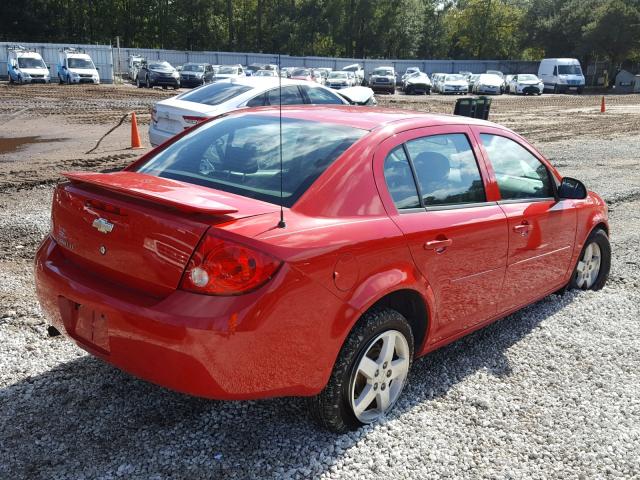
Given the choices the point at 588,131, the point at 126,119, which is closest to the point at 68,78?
the point at 126,119

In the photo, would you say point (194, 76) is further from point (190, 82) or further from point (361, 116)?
point (361, 116)

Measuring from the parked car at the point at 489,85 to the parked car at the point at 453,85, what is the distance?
0.96 m

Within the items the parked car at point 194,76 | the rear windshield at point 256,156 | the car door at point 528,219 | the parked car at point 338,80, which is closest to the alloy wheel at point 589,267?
the car door at point 528,219

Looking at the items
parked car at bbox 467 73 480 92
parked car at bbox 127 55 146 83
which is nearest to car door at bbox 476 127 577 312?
parked car at bbox 467 73 480 92

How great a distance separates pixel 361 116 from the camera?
372 cm

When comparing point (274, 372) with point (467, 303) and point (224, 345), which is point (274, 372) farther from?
point (467, 303)

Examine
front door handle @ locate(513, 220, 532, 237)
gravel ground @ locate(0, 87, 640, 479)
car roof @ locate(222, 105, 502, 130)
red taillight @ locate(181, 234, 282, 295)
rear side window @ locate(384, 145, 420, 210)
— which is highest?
car roof @ locate(222, 105, 502, 130)

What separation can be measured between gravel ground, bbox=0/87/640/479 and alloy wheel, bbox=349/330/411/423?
10 centimetres

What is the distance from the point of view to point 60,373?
372cm

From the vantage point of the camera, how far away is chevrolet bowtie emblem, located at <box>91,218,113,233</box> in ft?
9.72

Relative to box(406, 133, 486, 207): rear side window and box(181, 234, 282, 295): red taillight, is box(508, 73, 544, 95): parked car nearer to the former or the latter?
box(406, 133, 486, 207): rear side window

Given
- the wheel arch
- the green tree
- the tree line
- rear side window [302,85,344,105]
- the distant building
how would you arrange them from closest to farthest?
1. the wheel arch
2. rear side window [302,85,344,105]
3. the distant building
4. the green tree
5. the tree line

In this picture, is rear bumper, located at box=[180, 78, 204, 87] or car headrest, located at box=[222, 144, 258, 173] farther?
rear bumper, located at box=[180, 78, 204, 87]

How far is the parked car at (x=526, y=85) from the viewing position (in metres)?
43.3
